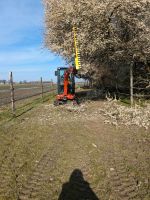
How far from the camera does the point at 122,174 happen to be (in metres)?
8.21

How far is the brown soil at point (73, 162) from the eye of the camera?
7145 mm

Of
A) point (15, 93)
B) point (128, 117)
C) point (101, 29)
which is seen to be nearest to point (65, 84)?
point (101, 29)

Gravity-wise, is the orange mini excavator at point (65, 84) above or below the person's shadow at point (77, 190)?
above

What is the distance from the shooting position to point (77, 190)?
7.23 metres

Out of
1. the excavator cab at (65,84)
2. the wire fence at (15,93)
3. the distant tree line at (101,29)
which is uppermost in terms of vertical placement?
the distant tree line at (101,29)

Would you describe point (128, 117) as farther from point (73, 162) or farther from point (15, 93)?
point (15, 93)

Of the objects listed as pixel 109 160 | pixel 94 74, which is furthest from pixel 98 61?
pixel 109 160

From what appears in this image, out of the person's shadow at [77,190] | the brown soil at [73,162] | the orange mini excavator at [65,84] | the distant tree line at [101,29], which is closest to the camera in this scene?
the person's shadow at [77,190]

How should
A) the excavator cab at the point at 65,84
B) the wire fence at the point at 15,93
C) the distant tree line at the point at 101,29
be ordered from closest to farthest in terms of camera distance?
the wire fence at the point at 15,93 → the distant tree line at the point at 101,29 → the excavator cab at the point at 65,84

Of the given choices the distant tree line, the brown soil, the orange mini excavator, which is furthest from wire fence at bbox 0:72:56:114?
the distant tree line

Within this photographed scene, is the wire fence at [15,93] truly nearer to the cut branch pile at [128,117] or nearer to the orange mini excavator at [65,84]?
the orange mini excavator at [65,84]

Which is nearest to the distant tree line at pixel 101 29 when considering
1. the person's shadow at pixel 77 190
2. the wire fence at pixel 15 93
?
the wire fence at pixel 15 93

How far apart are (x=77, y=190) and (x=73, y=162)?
2.07m

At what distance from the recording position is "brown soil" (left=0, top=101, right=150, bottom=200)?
7.14 meters
